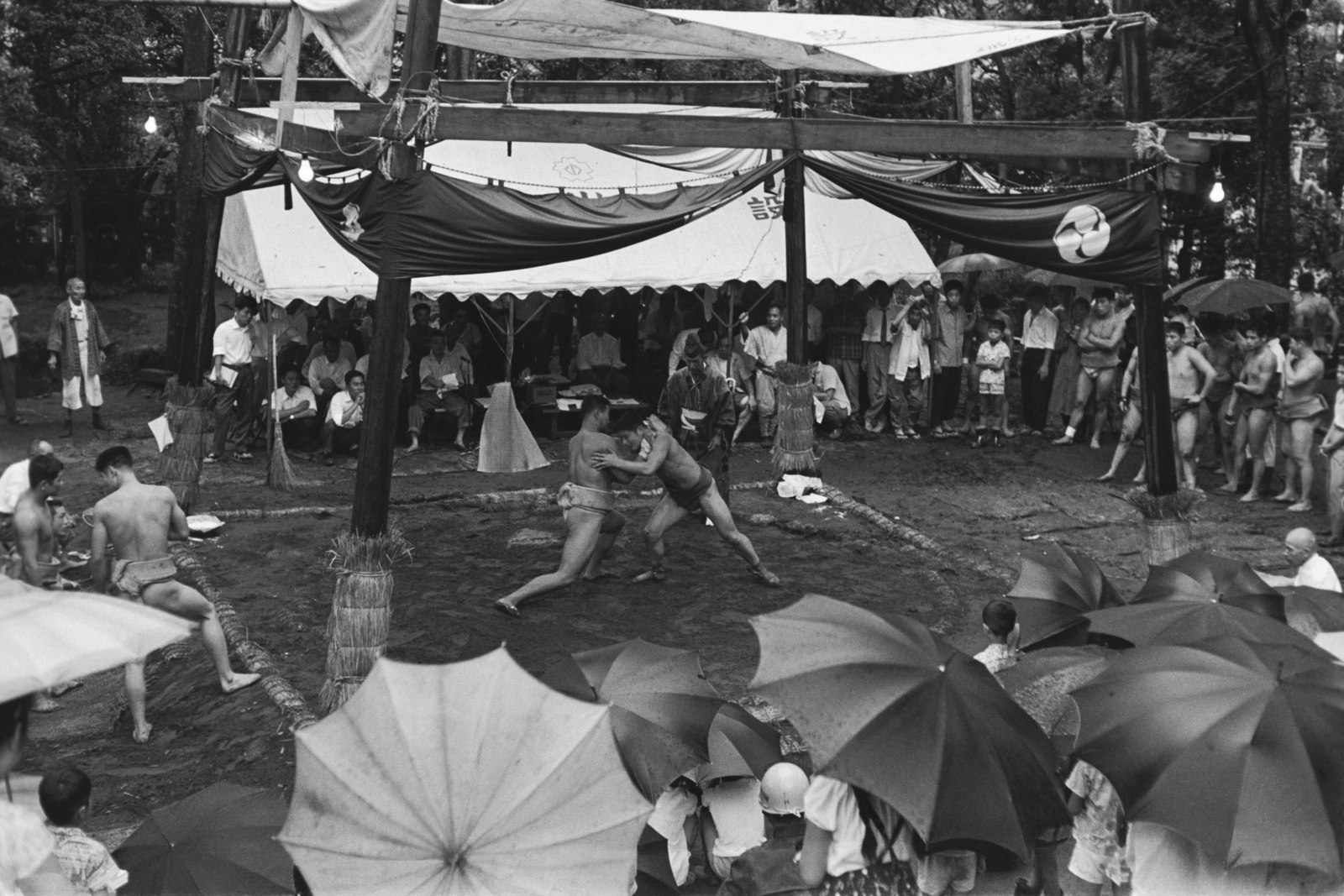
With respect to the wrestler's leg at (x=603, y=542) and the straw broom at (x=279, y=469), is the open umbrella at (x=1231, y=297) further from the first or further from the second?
the straw broom at (x=279, y=469)

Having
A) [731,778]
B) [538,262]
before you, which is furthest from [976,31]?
[731,778]

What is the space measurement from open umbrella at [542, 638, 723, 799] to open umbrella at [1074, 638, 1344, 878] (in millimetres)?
1551

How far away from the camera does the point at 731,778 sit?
5625 mm

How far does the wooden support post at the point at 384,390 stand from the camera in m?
7.66

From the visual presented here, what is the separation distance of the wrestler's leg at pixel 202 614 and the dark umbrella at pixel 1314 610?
5739mm

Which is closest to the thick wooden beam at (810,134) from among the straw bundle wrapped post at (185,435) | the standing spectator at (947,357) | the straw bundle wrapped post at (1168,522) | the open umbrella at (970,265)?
the straw bundle wrapped post at (1168,522)

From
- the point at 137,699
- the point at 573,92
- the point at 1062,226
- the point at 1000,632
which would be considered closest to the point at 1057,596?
the point at 1000,632

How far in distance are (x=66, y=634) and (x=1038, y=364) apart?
1342cm

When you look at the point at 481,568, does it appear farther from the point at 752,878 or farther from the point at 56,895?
the point at 56,895

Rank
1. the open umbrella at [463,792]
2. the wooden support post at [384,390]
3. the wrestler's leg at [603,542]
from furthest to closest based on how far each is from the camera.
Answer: the wrestler's leg at [603,542]
the wooden support post at [384,390]
the open umbrella at [463,792]

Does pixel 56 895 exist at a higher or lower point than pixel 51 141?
lower

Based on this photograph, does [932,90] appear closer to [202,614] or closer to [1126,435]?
[1126,435]

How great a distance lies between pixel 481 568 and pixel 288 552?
1582 mm

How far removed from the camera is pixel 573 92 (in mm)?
13031
